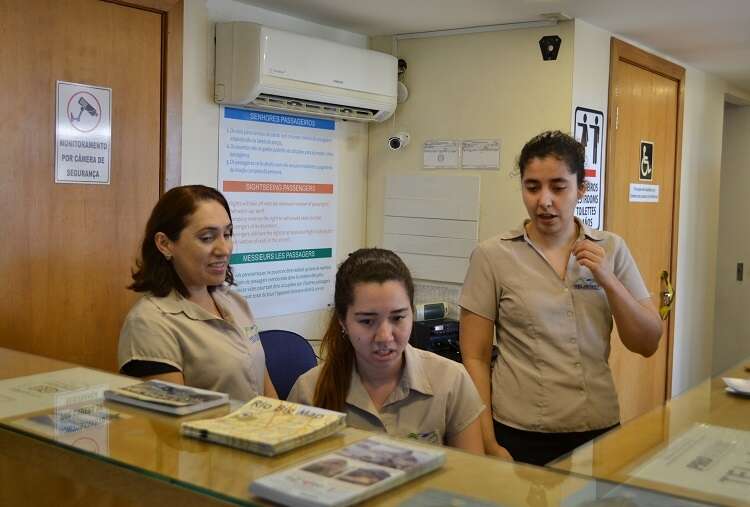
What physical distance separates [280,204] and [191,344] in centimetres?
188

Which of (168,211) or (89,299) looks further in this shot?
(89,299)

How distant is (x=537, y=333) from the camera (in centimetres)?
207

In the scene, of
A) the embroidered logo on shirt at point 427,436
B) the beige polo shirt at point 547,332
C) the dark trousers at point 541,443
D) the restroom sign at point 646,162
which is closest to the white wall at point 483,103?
the restroom sign at point 646,162

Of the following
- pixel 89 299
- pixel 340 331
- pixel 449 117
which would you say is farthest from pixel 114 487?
pixel 449 117

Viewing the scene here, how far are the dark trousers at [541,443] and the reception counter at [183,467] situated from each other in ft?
2.28

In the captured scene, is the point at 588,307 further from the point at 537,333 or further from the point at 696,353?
the point at 696,353

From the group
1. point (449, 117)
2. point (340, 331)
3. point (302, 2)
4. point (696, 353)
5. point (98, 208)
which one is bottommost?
point (696, 353)

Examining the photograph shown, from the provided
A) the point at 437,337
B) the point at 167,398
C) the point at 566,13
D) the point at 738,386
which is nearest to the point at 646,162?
the point at 566,13

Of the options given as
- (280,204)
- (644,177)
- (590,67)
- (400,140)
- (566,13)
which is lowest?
(280,204)

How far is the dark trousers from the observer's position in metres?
2.05

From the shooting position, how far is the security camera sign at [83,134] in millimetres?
2762

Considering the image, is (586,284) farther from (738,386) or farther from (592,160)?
(592,160)

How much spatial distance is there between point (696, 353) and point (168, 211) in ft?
14.2

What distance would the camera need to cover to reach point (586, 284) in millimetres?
2100
